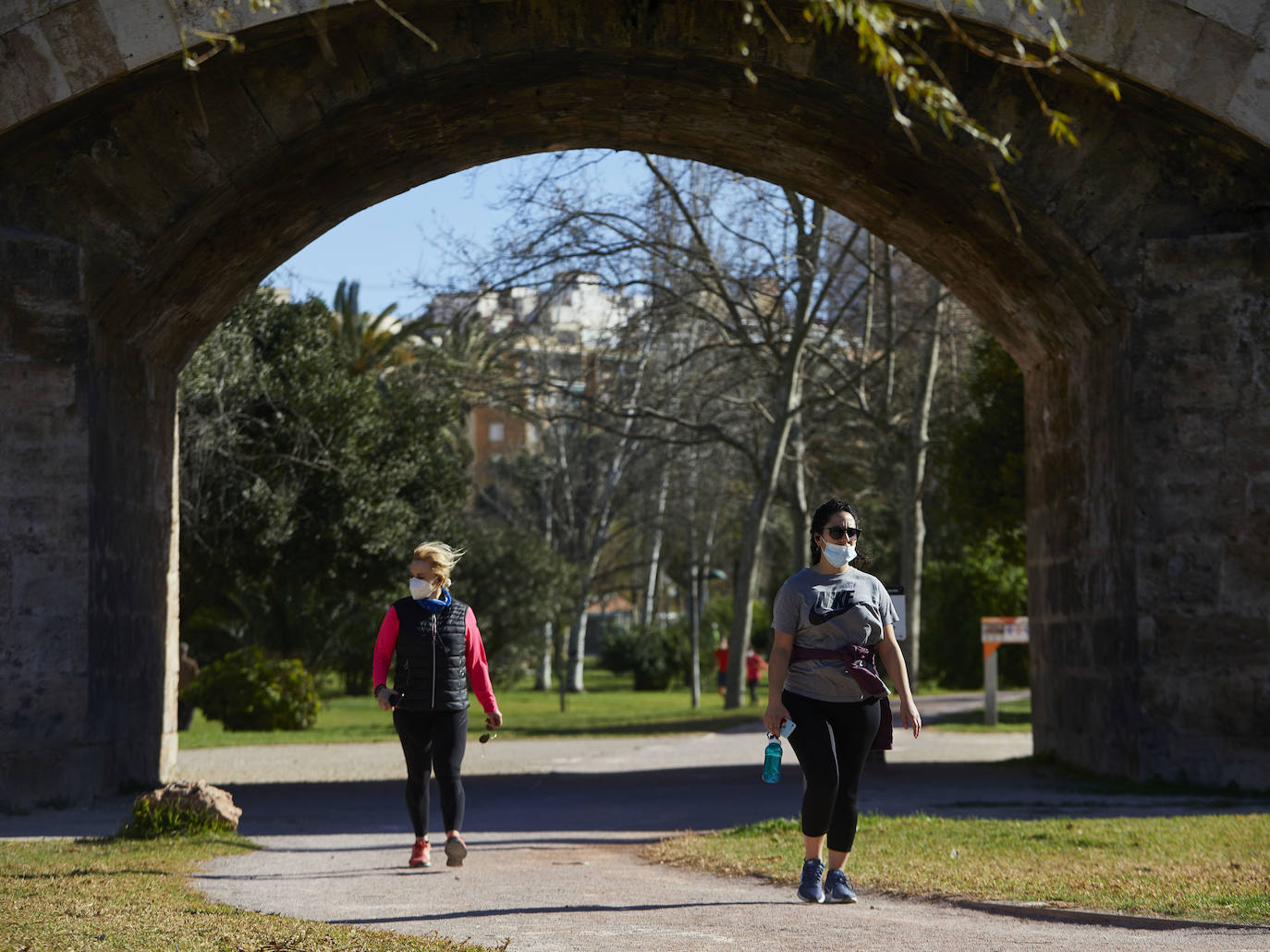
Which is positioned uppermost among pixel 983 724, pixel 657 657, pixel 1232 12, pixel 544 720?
pixel 1232 12

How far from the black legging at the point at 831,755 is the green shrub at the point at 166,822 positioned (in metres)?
4.30

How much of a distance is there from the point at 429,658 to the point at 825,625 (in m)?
2.29

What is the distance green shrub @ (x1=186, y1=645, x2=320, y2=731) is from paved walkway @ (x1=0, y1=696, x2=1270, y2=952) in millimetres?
5712

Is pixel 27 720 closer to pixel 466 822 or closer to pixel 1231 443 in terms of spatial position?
pixel 466 822

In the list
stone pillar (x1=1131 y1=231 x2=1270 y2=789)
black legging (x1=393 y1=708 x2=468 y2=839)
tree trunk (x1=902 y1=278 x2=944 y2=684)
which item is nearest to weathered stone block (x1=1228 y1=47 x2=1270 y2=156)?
stone pillar (x1=1131 y1=231 x2=1270 y2=789)

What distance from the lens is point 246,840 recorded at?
8.88 m

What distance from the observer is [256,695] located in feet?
74.8

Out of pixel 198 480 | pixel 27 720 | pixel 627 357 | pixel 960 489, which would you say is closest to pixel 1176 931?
pixel 27 720

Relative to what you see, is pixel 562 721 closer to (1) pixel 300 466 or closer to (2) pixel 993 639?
(1) pixel 300 466

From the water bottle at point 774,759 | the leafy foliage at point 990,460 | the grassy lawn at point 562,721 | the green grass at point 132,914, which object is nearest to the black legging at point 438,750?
the green grass at point 132,914

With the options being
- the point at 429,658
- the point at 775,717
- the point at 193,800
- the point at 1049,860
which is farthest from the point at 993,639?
the point at 775,717

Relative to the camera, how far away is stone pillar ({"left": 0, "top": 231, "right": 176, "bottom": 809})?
9.63 meters

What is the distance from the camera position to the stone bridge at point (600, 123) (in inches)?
370

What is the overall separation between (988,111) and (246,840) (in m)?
6.93
